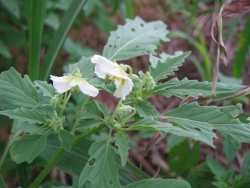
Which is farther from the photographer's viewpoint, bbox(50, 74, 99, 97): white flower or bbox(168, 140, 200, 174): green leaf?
bbox(168, 140, 200, 174): green leaf

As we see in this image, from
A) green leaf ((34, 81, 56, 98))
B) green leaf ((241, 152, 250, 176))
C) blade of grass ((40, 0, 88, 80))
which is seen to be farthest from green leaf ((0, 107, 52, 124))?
green leaf ((241, 152, 250, 176))

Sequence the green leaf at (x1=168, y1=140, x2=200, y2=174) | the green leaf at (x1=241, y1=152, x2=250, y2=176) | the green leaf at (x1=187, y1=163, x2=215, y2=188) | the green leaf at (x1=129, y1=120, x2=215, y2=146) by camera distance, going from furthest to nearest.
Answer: the green leaf at (x1=168, y1=140, x2=200, y2=174), the green leaf at (x1=187, y1=163, x2=215, y2=188), the green leaf at (x1=241, y1=152, x2=250, y2=176), the green leaf at (x1=129, y1=120, x2=215, y2=146)

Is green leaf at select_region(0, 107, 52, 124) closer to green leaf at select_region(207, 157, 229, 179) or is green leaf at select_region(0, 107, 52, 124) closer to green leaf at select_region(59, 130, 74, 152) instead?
green leaf at select_region(59, 130, 74, 152)

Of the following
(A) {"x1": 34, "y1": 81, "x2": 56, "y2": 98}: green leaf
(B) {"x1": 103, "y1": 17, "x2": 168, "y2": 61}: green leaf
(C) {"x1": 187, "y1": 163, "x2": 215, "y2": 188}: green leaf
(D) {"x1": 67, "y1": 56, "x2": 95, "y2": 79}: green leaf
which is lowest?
(C) {"x1": 187, "y1": 163, "x2": 215, "y2": 188}: green leaf

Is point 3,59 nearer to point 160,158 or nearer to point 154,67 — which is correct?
point 160,158

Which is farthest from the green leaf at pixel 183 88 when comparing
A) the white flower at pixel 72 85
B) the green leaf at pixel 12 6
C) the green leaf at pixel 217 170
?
the green leaf at pixel 12 6

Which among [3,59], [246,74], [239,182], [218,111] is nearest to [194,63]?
[246,74]

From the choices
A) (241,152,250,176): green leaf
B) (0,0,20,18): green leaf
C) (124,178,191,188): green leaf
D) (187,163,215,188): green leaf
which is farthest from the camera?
(0,0,20,18): green leaf

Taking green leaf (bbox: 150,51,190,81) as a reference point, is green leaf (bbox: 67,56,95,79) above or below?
above
